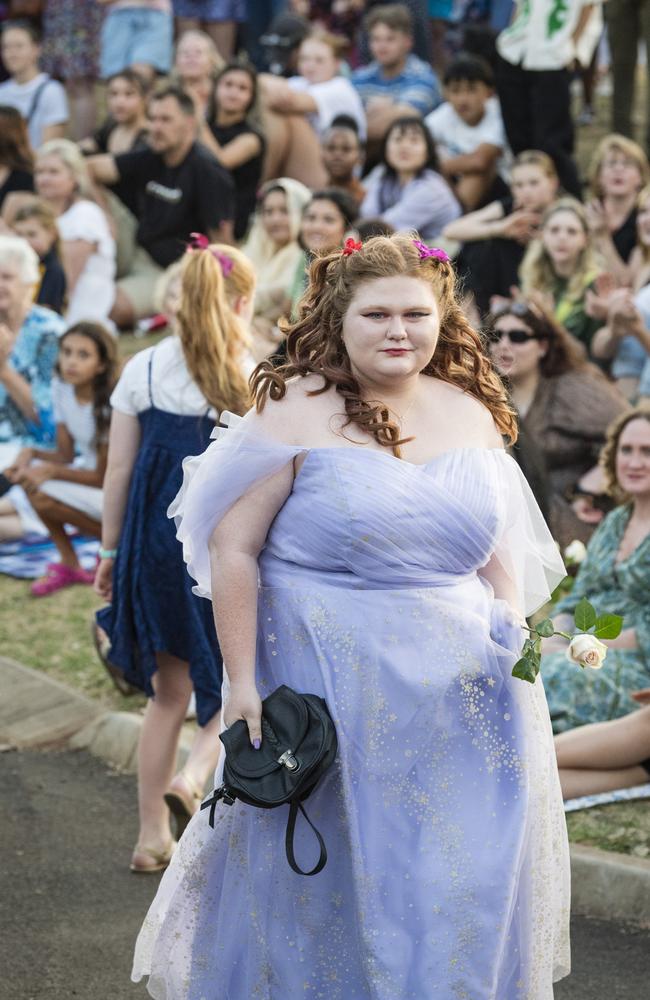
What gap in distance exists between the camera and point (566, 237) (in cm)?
852

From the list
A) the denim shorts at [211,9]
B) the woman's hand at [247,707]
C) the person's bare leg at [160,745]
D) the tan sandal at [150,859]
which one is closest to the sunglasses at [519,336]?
the person's bare leg at [160,745]

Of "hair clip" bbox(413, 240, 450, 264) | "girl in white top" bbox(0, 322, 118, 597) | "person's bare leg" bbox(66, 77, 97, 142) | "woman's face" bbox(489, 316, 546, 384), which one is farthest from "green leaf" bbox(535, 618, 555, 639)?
"person's bare leg" bbox(66, 77, 97, 142)

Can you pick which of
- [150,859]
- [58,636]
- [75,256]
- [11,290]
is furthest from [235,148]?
[150,859]

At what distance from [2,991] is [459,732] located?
1.73 metres

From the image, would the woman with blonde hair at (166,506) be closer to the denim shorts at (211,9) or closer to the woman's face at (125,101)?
the woman's face at (125,101)

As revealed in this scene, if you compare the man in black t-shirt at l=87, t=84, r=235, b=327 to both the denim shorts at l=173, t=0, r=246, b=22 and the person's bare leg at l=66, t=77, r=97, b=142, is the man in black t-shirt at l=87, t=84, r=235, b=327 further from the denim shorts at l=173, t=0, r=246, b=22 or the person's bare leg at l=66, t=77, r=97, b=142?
the denim shorts at l=173, t=0, r=246, b=22

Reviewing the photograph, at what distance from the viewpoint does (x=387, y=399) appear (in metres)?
3.64

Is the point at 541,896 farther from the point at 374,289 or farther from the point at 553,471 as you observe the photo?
the point at 553,471

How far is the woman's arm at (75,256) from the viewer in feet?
35.1

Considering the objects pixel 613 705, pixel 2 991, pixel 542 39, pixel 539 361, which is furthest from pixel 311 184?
pixel 2 991

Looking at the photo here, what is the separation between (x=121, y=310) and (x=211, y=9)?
355 cm

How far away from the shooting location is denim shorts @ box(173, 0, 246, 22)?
43.4ft

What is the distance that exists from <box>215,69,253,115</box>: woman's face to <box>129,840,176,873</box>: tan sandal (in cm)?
712

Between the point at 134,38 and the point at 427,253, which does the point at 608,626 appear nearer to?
the point at 427,253
